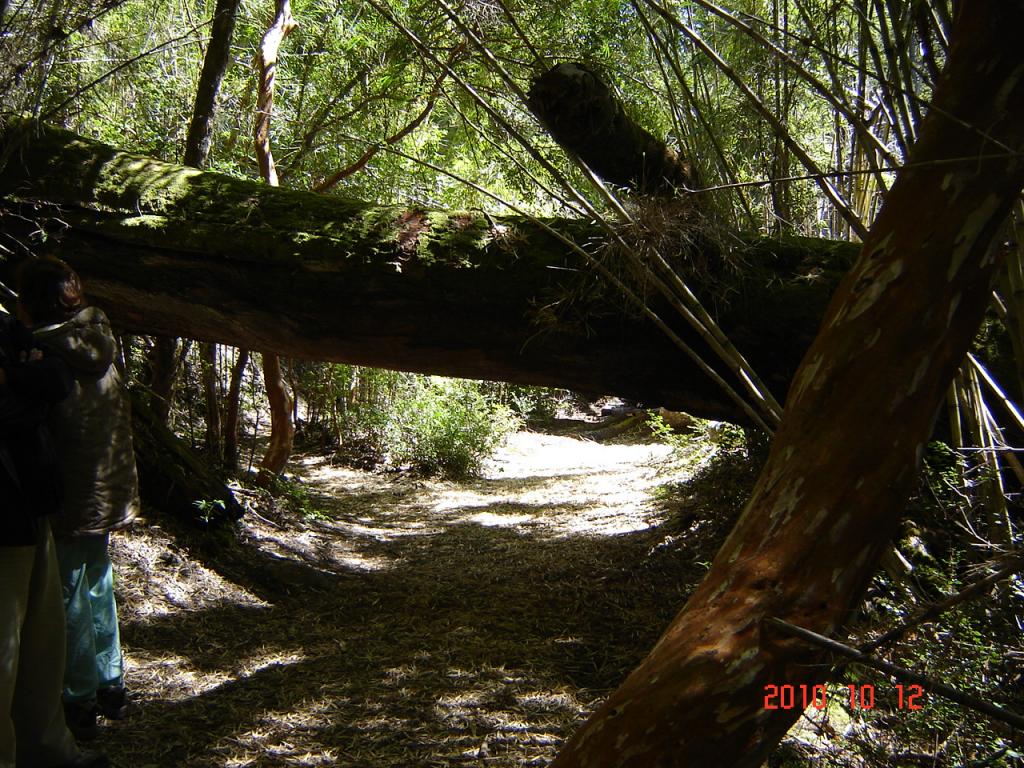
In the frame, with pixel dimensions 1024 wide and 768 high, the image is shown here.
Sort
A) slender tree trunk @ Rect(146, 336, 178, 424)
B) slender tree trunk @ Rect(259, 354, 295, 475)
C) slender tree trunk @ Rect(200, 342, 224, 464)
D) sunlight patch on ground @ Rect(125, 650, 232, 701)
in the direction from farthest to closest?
slender tree trunk @ Rect(259, 354, 295, 475)
slender tree trunk @ Rect(200, 342, 224, 464)
slender tree trunk @ Rect(146, 336, 178, 424)
sunlight patch on ground @ Rect(125, 650, 232, 701)

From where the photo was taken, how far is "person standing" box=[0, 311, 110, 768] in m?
1.90

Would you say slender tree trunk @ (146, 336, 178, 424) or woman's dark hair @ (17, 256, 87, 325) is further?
slender tree trunk @ (146, 336, 178, 424)

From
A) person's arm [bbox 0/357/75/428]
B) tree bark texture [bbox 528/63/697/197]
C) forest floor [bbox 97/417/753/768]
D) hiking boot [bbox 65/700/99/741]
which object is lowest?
forest floor [bbox 97/417/753/768]

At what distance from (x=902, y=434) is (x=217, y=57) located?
4.91 m

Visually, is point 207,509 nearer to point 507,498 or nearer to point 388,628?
point 388,628

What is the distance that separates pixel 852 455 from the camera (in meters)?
1.35

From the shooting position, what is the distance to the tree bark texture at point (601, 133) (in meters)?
2.78

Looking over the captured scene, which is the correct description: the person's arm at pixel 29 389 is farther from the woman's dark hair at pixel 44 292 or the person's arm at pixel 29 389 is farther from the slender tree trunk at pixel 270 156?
the slender tree trunk at pixel 270 156

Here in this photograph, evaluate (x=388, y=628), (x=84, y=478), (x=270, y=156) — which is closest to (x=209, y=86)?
(x=270, y=156)

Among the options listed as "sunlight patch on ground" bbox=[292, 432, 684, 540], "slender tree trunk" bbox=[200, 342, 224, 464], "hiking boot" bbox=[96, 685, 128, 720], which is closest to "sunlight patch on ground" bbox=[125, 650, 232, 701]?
"hiking boot" bbox=[96, 685, 128, 720]

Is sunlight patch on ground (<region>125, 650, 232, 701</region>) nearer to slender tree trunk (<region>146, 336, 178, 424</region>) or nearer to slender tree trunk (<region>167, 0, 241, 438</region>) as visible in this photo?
slender tree trunk (<region>146, 336, 178, 424</region>)

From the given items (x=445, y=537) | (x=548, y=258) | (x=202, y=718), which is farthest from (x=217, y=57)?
(x=202, y=718)

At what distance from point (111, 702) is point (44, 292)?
140 cm

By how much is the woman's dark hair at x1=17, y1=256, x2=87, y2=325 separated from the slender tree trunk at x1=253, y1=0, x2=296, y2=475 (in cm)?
276
